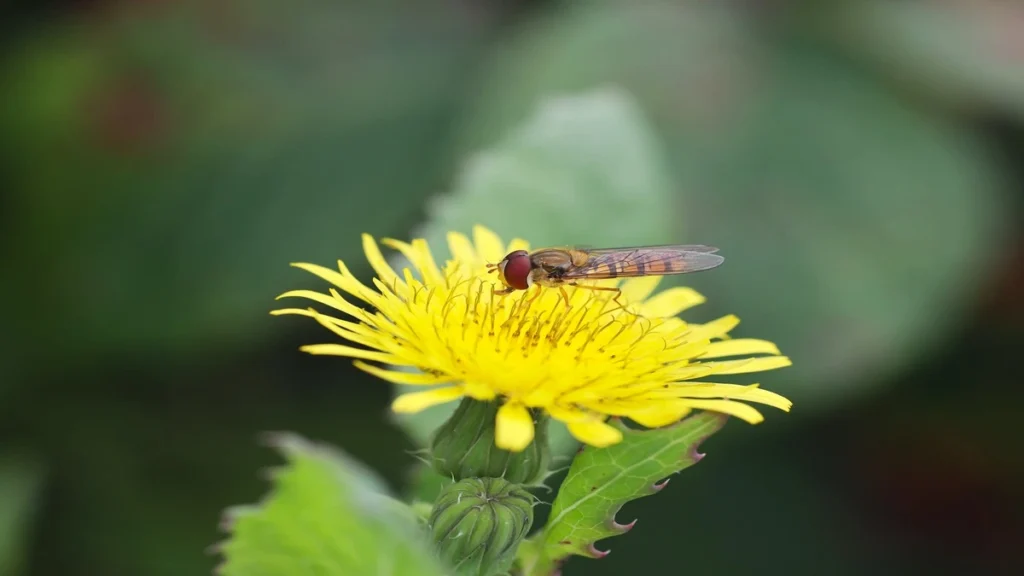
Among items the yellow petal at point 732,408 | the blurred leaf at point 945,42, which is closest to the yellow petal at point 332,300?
the yellow petal at point 732,408

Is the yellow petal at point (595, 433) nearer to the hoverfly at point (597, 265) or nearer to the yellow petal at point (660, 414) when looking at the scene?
the yellow petal at point (660, 414)

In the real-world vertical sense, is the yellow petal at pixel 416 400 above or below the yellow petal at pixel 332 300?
below

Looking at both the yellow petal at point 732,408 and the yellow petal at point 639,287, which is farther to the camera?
the yellow petal at point 639,287

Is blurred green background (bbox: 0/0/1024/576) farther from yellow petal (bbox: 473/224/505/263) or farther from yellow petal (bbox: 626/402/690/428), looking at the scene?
yellow petal (bbox: 626/402/690/428)

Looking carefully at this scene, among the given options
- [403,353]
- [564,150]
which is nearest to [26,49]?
[564,150]

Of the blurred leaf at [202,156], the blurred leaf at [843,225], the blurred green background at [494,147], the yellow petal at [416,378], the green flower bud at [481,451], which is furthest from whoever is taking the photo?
the blurred leaf at [202,156]

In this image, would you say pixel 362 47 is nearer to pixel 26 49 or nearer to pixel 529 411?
pixel 26 49
